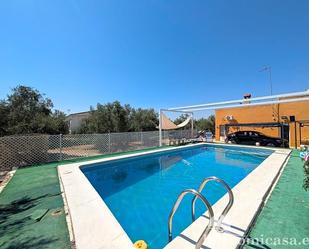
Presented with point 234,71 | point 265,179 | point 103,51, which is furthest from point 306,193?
point 234,71

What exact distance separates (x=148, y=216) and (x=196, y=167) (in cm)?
525

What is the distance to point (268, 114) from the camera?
1562 centimetres

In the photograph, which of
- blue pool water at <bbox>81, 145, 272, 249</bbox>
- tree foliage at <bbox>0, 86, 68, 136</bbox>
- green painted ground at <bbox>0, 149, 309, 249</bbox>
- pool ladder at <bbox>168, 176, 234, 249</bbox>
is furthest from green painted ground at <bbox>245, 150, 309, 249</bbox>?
tree foliage at <bbox>0, 86, 68, 136</bbox>

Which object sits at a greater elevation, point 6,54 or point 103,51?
point 103,51

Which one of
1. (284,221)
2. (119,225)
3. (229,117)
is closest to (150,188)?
(119,225)

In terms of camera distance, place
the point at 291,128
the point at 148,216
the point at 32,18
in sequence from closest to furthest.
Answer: the point at 148,216 < the point at 32,18 < the point at 291,128

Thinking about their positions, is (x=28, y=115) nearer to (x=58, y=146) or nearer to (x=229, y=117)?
(x=58, y=146)

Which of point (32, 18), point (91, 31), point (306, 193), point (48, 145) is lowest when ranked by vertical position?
point (306, 193)

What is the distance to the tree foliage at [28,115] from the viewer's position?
32.3ft

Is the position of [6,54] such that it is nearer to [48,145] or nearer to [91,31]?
[91,31]

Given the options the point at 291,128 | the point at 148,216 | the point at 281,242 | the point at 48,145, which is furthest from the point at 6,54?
the point at 291,128

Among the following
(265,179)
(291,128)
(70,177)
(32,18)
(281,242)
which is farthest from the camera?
(291,128)

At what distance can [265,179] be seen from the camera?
4.93m

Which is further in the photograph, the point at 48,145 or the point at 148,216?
the point at 48,145
